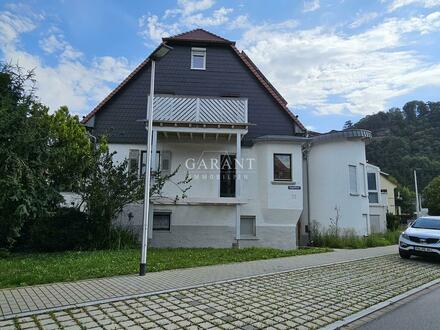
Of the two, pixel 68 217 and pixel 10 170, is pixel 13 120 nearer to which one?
pixel 10 170

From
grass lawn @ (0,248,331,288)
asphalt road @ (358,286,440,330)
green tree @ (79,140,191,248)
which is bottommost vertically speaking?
asphalt road @ (358,286,440,330)

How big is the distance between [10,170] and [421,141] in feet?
211

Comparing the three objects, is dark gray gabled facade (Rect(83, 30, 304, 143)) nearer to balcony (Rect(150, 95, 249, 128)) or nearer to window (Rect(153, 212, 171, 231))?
balcony (Rect(150, 95, 249, 128))

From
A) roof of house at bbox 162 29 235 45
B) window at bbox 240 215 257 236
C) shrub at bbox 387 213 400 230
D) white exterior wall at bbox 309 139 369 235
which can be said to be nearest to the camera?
window at bbox 240 215 257 236

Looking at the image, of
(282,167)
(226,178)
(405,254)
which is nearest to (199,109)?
(226,178)

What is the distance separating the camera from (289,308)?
6352 millimetres

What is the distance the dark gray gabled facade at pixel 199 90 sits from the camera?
62.7ft

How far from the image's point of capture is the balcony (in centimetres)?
1672

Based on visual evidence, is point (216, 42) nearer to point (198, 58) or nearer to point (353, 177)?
point (198, 58)

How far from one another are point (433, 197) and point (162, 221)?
147 feet

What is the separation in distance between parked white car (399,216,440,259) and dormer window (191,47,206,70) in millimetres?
12971

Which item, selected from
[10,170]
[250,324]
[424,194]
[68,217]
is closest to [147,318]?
[250,324]

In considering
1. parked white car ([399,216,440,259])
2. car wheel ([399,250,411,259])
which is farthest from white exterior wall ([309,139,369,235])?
car wheel ([399,250,411,259])

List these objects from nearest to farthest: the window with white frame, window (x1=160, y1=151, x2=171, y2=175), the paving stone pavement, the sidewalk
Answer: the paving stone pavement → the sidewalk → window (x1=160, y1=151, x2=171, y2=175) → the window with white frame
